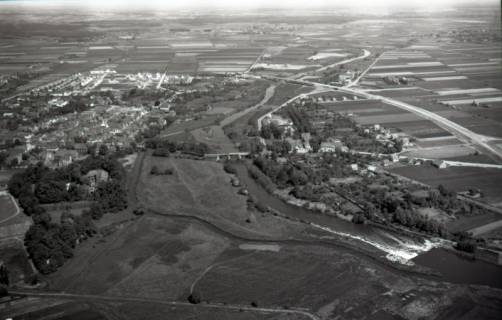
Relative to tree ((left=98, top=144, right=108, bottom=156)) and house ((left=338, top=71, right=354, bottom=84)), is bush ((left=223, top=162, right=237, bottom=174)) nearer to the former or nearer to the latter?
tree ((left=98, top=144, right=108, bottom=156))

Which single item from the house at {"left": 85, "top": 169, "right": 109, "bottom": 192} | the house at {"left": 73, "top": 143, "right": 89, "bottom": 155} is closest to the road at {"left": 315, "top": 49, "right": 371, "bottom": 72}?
the house at {"left": 73, "top": 143, "right": 89, "bottom": 155}

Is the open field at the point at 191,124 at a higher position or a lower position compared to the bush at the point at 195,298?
higher

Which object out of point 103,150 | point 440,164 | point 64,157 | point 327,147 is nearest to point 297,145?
point 327,147

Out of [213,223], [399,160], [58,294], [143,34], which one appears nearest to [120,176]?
[213,223]

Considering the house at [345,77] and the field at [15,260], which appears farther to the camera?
the house at [345,77]

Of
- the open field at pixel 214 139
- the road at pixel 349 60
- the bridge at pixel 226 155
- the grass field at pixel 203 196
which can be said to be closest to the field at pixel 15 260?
the grass field at pixel 203 196

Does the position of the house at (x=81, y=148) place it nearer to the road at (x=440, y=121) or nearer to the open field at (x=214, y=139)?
the open field at (x=214, y=139)

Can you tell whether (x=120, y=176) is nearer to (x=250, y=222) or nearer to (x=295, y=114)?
(x=250, y=222)
